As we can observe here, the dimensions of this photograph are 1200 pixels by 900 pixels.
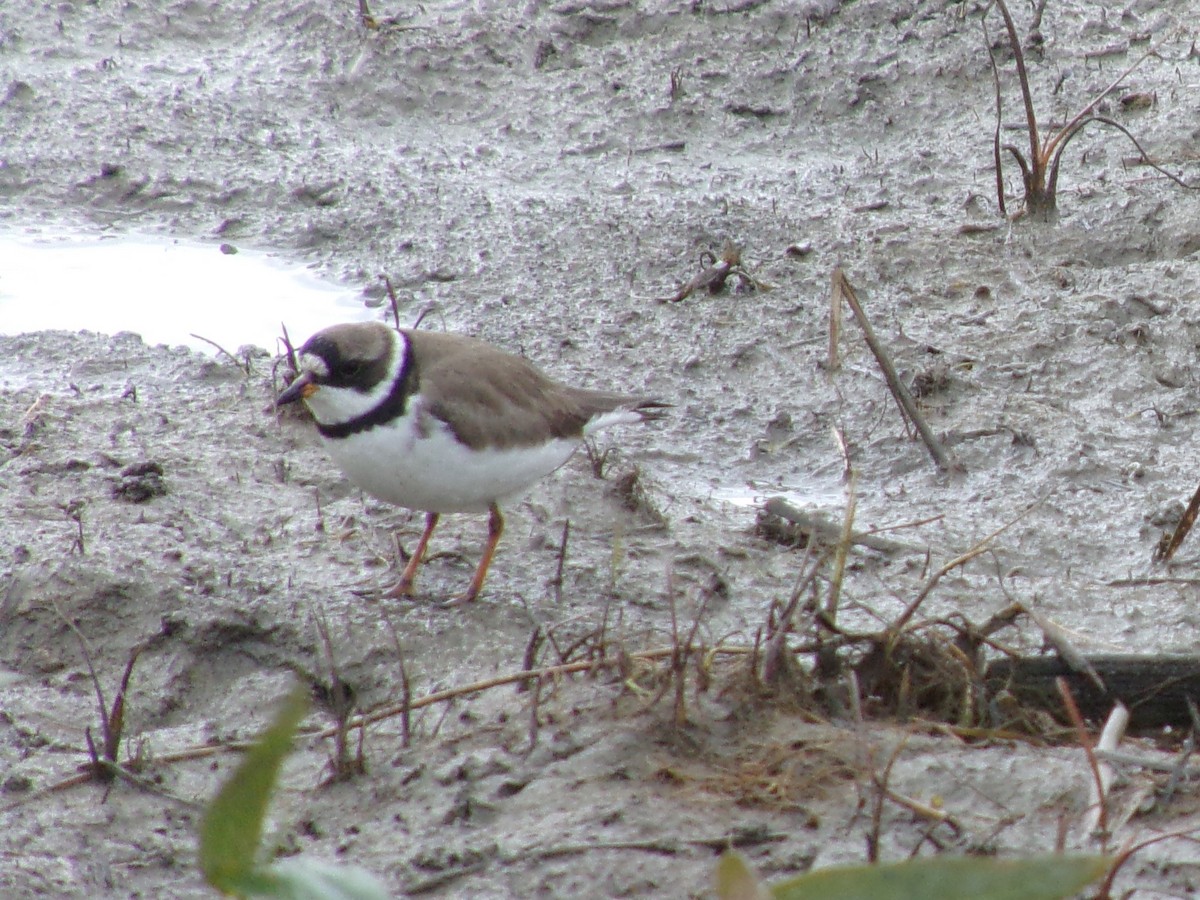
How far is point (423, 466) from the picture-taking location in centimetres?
415

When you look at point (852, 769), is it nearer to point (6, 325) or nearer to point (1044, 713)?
point (1044, 713)

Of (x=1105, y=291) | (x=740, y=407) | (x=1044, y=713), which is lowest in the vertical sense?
(x=1044, y=713)

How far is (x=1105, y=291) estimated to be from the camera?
623 cm

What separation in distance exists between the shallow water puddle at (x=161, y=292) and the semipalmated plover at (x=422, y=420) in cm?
223

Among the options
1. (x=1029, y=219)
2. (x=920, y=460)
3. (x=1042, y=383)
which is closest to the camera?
(x=920, y=460)

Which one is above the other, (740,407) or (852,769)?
(740,407)

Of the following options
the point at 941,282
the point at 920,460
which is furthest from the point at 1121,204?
the point at 920,460

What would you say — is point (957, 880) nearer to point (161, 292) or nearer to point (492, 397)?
point (492, 397)

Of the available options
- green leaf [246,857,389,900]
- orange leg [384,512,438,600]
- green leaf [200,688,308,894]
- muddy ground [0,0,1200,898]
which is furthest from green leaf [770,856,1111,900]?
orange leg [384,512,438,600]

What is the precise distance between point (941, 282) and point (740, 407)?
137 centimetres

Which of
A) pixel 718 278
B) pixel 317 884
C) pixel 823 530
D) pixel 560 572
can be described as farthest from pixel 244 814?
pixel 718 278

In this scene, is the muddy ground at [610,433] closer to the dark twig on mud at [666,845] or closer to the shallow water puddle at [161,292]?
the dark twig on mud at [666,845]

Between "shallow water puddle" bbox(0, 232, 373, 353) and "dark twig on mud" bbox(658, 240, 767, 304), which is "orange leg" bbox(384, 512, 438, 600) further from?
"dark twig on mud" bbox(658, 240, 767, 304)

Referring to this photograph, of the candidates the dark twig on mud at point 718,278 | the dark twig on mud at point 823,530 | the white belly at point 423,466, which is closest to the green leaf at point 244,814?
the white belly at point 423,466
